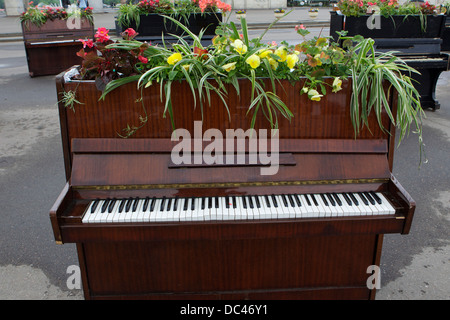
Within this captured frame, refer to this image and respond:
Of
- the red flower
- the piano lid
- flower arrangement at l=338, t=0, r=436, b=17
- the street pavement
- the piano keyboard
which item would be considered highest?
flower arrangement at l=338, t=0, r=436, b=17

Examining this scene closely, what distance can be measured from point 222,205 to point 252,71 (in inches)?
27.1

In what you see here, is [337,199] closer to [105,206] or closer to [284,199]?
[284,199]

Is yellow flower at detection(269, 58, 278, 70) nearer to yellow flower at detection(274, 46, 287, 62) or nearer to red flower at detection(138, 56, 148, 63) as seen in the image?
yellow flower at detection(274, 46, 287, 62)

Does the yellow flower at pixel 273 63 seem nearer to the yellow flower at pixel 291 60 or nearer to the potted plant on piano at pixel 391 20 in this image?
the yellow flower at pixel 291 60

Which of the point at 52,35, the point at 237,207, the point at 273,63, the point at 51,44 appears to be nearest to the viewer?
the point at 237,207

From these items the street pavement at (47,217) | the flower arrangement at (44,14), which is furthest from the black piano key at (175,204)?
the flower arrangement at (44,14)

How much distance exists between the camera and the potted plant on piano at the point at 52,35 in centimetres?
945

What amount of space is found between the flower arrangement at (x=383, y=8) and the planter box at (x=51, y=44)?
6.23 m

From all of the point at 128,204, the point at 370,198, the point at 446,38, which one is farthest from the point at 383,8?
the point at 128,204

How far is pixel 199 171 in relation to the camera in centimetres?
221

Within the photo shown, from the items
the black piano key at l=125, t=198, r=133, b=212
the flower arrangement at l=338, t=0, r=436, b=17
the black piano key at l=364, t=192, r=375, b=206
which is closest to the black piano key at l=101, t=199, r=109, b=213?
the black piano key at l=125, t=198, r=133, b=212

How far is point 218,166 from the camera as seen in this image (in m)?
2.23

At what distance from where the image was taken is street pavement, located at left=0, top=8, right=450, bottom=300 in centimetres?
288

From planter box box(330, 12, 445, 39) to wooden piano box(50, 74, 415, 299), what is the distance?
463 cm
